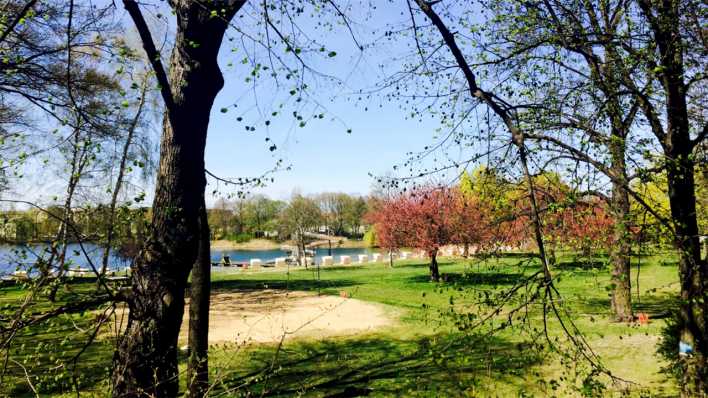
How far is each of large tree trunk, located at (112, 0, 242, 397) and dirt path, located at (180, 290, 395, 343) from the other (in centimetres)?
625

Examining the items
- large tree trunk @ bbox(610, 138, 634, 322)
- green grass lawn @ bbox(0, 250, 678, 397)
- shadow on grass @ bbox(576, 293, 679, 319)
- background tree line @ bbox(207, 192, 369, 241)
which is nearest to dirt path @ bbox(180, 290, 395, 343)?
green grass lawn @ bbox(0, 250, 678, 397)

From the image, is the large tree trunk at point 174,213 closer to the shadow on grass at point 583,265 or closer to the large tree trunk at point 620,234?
the shadow on grass at point 583,265

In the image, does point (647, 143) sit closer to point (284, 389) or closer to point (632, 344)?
point (284, 389)

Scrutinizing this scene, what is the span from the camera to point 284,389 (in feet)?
25.5

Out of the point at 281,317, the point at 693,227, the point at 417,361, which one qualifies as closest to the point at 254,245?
the point at 281,317

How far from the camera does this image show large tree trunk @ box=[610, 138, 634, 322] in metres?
3.94

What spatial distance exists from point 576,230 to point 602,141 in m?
1.58

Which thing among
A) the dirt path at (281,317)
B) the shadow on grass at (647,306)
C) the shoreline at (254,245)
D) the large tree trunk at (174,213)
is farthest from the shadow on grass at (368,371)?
the shoreline at (254,245)

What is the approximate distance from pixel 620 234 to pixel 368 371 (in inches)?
230

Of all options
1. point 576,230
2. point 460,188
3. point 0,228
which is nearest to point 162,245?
point 0,228

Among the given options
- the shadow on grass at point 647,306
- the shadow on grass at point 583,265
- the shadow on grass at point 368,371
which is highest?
the shadow on grass at point 583,265

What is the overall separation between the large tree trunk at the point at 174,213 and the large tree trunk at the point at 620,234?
3.51 metres

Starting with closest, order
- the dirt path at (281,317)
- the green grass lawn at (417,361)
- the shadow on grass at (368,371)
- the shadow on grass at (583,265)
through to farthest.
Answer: the shadow on grass at (583,265) < the green grass lawn at (417,361) < the shadow on grass at (368,371) < the dirt path at (281,317)

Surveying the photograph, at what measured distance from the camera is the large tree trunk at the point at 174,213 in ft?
12.5
